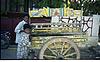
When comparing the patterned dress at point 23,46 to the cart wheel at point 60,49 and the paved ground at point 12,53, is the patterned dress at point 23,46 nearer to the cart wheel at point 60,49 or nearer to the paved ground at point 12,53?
the paved ground at point 12,53

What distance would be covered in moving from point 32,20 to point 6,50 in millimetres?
823

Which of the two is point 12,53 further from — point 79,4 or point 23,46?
point 79,4

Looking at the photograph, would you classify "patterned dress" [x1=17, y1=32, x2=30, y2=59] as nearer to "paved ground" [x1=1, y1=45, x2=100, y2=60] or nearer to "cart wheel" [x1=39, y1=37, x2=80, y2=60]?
"paved ground" [x1=1, y1=45, x2=100, y2=60]

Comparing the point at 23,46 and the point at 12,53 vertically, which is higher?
the point at 23,46

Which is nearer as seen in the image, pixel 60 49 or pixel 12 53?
pixel 12 53

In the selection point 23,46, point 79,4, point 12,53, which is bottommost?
point 12,53

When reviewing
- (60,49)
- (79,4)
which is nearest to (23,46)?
(60,49)

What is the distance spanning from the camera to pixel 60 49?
5289 millimetres

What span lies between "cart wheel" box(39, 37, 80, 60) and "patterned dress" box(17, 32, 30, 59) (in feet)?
1.06

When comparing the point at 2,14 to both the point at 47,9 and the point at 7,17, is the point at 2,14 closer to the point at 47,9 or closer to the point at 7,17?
the point at 7,17

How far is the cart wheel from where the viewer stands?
5234mm

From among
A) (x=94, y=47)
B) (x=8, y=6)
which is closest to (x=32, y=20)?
(x=8, y=6)

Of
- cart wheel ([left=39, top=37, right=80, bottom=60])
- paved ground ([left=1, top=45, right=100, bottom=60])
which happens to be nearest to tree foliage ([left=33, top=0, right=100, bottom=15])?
cart wheel ([left=39, top=37, right=80, bottom=60])

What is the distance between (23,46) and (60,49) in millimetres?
798
